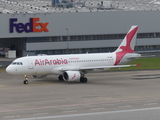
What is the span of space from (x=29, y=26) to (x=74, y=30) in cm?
1235

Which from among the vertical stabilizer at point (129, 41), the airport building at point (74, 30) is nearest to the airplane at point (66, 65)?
the vertical stabilizer at point (129, 41)

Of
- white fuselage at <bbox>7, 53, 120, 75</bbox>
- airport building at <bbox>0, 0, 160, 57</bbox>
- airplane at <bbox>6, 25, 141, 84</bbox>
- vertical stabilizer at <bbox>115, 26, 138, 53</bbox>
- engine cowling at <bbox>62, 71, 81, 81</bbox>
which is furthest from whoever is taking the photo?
airport building at <bbox>0, 0, 160, 57</bbox>

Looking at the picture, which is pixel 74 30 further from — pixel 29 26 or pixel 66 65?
pixel 66 65

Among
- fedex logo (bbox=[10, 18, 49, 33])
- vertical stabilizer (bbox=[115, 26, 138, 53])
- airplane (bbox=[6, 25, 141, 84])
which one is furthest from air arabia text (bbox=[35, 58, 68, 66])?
fedex logo (bbox=[10, 18, 49, 33])

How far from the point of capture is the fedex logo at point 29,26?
9604 cm

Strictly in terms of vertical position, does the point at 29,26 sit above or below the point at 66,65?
above

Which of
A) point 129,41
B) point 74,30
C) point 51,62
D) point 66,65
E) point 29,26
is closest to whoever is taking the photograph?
point 51,62

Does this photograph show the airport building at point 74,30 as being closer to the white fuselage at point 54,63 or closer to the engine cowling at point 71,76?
the white fuselage at point 54,63

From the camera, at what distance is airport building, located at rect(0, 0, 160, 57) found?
9750 centimetres

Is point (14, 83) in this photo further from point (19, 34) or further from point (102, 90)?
point (19, 34)

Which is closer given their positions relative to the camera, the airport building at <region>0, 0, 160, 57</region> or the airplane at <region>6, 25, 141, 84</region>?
the airplane at <region>6, 25, 141, 84</region>

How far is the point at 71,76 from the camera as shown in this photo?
55.8m

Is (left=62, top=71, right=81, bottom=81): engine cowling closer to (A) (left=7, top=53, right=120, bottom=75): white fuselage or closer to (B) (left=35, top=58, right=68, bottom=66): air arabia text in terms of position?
(A) (left=7, top=53, right=120, bottom=75): white fuselage

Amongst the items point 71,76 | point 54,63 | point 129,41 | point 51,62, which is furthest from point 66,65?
point 129,41
